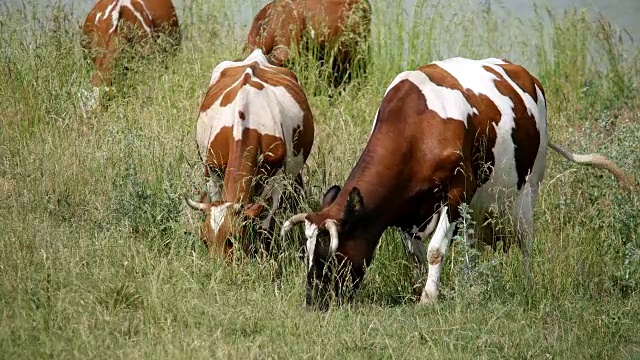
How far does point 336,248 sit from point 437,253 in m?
0.82

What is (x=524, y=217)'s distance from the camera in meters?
8.99

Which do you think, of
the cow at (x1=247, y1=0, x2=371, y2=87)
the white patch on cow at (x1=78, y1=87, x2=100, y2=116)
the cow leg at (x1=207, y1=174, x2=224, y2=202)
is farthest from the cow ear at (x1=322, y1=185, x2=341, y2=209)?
the cow at (x1=247, y1=0, x2=371, y2=87)

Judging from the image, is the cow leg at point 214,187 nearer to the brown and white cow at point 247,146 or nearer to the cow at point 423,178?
the brown and white cow at point 247,146

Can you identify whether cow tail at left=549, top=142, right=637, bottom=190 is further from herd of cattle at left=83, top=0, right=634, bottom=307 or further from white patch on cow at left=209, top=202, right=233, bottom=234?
white patch on cow at left=209, top=202, right=233, bottom=234

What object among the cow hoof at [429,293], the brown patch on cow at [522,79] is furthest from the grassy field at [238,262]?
the brown patch on cow at [522,79]

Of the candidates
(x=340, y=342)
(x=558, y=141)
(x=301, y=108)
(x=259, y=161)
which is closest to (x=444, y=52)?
(x=558, y=141)

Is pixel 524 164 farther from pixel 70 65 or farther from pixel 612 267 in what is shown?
pixel 70 65

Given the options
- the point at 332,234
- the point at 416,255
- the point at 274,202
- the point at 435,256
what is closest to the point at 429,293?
the point at 435,256

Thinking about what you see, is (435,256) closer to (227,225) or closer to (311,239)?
(311,239)

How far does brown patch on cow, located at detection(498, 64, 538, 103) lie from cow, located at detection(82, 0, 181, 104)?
14.8 feet

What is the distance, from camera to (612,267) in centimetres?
880

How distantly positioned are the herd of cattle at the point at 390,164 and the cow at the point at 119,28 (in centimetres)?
242

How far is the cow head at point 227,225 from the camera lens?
8555mm

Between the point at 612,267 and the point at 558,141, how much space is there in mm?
3143
